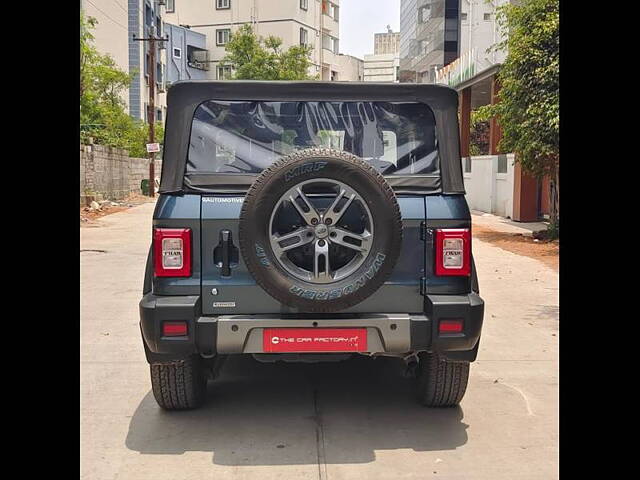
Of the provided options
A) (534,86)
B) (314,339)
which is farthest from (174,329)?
(534,86)

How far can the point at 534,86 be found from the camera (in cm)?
1562

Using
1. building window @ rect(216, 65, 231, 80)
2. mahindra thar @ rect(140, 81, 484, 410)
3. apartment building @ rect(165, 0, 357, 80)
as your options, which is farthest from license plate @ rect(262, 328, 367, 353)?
apartment building @ rect(165, 0, 357, 80)

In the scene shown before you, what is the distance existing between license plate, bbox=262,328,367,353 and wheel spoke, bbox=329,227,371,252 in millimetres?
474

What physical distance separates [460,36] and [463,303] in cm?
5246

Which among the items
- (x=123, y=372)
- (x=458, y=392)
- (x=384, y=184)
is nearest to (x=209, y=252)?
(x=384, y=184)

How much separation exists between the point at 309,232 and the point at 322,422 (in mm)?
1334

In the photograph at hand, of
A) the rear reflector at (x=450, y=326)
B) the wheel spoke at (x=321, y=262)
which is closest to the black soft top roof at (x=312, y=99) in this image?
the wheel spoke at (x=321, y=262)

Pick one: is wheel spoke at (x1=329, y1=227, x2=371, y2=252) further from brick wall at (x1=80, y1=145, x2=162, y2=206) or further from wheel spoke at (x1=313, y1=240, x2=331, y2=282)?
brick wall at (x1=80, y1=145, x2=162, y2=206)

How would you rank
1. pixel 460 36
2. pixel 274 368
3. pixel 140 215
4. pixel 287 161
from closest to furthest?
1. pixel 287 161
2. pixel 274 368
3. pixel 140 215
4. pixel 460 36

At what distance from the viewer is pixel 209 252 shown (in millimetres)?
4328

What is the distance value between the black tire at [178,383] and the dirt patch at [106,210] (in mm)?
16443

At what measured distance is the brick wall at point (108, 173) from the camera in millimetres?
25078

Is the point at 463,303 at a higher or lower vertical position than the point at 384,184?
lower

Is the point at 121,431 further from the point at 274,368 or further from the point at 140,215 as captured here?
the point at 140,215
